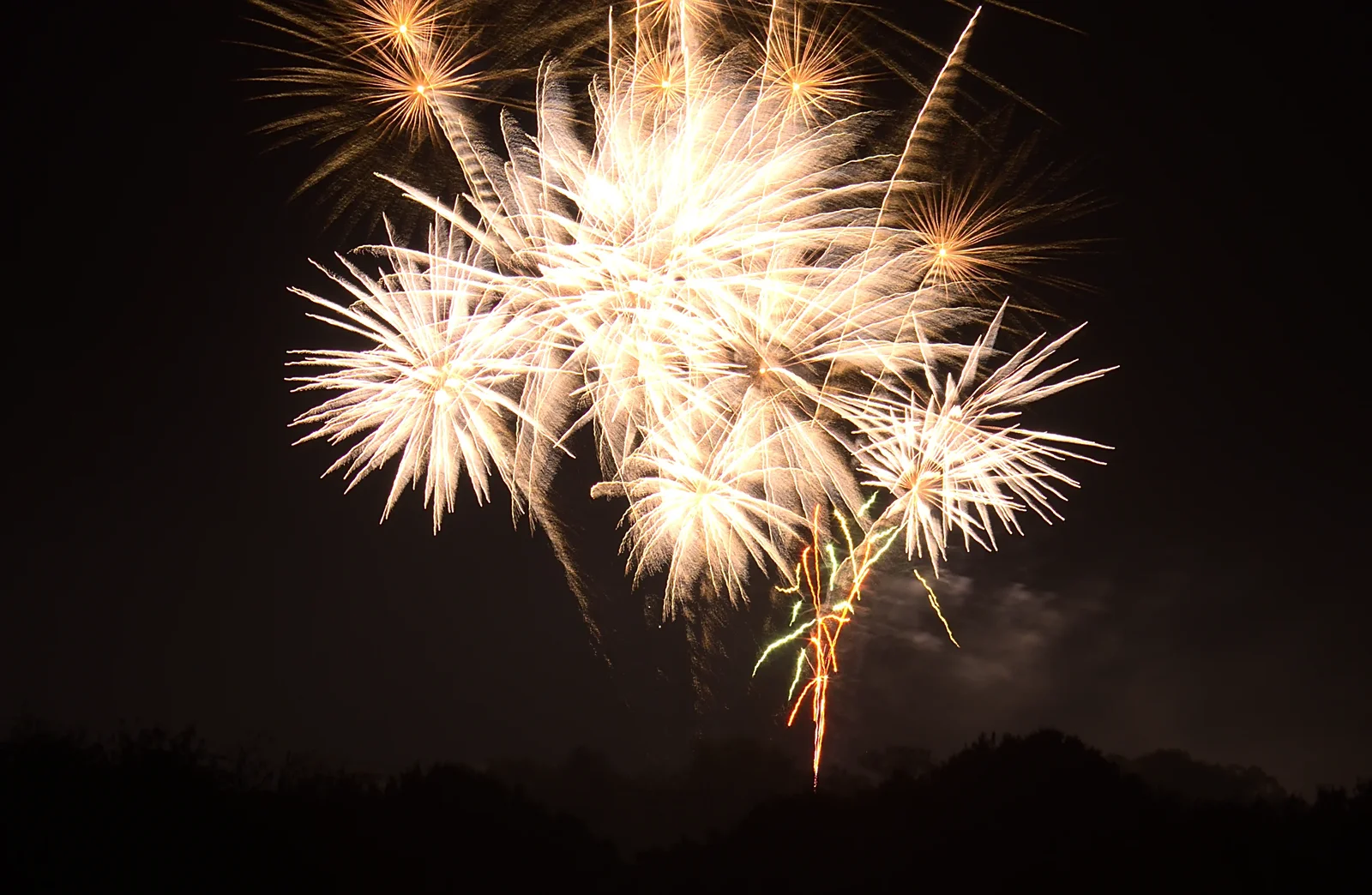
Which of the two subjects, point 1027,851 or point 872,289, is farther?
point 1027,851

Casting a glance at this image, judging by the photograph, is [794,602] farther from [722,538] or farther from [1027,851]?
[1027,851]

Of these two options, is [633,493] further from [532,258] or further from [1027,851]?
[1027,851]

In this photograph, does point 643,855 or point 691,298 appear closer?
point 691,298

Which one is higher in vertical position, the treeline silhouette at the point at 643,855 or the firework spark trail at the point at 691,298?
the firework spark trail at the point at 691,298

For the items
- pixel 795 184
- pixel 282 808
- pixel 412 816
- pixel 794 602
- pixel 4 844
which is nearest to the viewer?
pixel 795 184

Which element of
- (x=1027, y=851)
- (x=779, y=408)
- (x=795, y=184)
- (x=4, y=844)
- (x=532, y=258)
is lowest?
(x=4, y=844)

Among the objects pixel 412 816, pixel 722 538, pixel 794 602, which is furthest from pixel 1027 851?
pixel 412 816

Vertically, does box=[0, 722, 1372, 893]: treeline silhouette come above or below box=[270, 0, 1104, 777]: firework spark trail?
below

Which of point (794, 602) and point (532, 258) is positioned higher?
point (532, 258)

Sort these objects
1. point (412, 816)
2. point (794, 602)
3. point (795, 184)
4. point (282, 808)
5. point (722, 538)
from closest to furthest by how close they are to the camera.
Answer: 1. point (795, 184)
2. point (722, 538)
3. point (794, 602)
4. point (282, 808)
5. point (412, 816)

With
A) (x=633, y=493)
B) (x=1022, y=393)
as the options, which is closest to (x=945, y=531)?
(x=1022, y=393)
